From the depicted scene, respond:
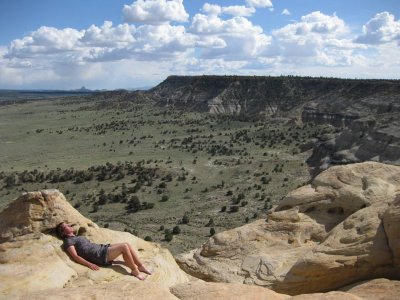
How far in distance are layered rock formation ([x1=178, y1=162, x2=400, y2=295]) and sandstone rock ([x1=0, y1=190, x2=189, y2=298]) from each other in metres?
2.17

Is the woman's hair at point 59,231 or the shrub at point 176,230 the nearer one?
the woman's hair at point 59,231

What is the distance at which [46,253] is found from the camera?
428 inches

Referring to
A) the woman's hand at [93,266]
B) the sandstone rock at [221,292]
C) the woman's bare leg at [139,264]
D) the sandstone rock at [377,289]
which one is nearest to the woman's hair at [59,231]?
the woman's hand at [93,266]

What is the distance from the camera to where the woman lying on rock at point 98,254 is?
10.9 meters

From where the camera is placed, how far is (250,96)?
146 meters

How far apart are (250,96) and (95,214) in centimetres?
10605

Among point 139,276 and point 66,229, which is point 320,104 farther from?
point 139,276

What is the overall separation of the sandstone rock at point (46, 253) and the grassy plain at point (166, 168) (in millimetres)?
20237

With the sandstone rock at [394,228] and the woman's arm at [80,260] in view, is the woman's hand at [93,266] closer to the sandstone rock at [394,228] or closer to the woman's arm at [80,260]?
the woman's arm at [80,260]

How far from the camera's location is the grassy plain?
4353cm

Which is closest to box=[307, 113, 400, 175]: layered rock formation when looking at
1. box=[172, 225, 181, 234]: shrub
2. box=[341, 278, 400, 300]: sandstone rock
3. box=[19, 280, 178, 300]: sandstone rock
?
box=[172, 225, 181, 234]: shrub

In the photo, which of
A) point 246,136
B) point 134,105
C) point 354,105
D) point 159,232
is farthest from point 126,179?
point 134,105

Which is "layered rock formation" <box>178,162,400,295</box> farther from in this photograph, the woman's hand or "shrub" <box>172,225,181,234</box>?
"shrub" <box>172,225,181,234</box>

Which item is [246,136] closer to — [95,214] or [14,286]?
[95,214]
